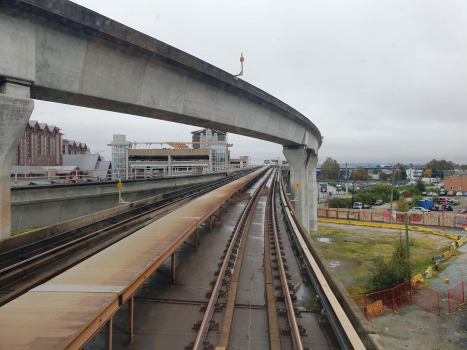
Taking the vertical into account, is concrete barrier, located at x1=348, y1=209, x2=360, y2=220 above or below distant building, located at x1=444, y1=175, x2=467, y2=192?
below

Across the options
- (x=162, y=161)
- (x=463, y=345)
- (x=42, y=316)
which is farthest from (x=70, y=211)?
(x=162, y=161)

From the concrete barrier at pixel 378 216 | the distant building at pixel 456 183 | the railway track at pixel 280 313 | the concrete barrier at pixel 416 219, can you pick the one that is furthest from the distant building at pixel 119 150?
the distant building at pixel 456 183

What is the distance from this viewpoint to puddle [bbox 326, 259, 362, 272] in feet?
55.5

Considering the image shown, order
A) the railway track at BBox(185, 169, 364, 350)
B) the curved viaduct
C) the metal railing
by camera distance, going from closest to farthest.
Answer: the railway track at BBox(185, 169, 364, 350) → the curved viaduct → the metal railing

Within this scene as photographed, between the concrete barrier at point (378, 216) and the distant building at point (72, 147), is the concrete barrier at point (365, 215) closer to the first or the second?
the concrete barrier at point (378, 216)

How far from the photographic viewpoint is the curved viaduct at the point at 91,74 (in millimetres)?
5520

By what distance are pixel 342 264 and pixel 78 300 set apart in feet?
58.8

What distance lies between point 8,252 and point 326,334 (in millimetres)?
6334

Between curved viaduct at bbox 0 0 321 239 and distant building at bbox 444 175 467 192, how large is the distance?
83153 mm

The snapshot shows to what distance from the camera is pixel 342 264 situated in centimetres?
1792

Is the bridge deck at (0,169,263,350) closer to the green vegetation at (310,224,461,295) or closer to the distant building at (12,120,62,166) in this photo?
the green vegetation at (310,224,461,295)

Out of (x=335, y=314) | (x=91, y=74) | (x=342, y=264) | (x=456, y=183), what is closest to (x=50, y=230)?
(x=91, y=74)

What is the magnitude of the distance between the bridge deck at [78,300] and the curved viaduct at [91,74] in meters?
3.17

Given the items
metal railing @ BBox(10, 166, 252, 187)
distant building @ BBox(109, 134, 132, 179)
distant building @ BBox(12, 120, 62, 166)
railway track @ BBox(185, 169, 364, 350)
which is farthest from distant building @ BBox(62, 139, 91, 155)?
railway track @ BBox(185, 169, 364, 350)
